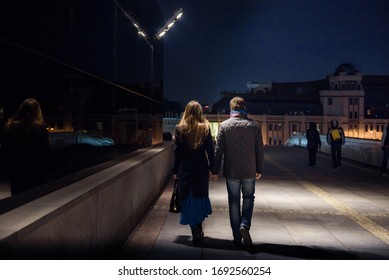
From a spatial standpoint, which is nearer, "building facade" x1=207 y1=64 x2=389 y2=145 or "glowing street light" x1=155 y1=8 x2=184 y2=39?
"glowing street light" x1=155 y1=8 x2=184 y2=39

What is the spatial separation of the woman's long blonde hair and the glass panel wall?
1.19m

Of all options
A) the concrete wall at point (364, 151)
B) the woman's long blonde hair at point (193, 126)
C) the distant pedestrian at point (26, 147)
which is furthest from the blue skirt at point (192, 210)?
the concrete wall at point (364, 151)

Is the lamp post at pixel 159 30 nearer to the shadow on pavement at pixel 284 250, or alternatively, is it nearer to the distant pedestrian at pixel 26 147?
the shadow on pavement at pixel 284 250

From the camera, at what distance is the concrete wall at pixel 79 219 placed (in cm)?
279

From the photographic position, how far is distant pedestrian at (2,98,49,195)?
12.0ft

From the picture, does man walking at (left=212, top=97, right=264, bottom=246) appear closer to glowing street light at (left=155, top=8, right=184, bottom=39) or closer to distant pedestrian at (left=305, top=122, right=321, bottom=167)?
glowing street light at (left=155, top=8, right=184, bottom=39)

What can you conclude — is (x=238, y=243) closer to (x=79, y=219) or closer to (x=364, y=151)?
(x=79, y=219)

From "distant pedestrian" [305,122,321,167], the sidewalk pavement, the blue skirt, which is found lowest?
the sidewalk pavement

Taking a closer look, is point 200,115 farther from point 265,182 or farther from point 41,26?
point 265,182

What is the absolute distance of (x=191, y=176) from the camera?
18.4 feet

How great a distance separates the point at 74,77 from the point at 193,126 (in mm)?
1469

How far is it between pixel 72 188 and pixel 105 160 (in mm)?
2455

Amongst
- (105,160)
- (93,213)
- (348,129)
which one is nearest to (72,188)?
(93,213)

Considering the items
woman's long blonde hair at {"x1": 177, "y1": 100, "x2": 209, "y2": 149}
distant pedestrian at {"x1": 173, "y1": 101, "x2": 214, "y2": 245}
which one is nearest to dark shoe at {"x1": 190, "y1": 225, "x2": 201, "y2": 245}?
distant pedestrian at {"x1": 173, "y1": 101, "x2": 214, "y2": 245}
